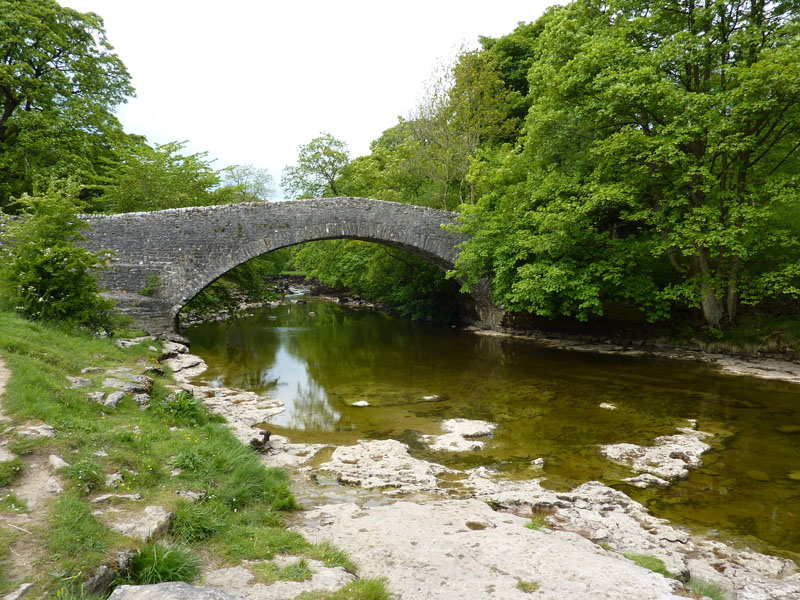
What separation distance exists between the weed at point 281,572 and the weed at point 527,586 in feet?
4.63

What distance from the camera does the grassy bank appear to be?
2.59m

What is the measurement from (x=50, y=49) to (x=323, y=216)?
38.1 ft

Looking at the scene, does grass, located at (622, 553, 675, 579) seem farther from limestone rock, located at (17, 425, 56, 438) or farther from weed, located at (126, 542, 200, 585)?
limestone rock, located at (17, 425, 56, 438)

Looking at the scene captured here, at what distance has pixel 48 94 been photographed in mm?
15727

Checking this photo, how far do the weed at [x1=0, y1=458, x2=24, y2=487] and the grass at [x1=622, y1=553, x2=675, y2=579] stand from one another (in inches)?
189

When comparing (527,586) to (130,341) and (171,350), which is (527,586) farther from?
(171,350)

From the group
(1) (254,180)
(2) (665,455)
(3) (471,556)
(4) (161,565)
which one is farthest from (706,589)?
(1) (254,180)

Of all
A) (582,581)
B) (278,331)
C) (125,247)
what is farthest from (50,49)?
(582,581)

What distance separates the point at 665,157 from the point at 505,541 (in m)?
9.89

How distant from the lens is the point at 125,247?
12719 mm

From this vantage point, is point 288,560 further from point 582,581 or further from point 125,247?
point 125,247

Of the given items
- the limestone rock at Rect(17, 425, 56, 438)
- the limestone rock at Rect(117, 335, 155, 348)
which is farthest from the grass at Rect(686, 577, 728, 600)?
the limestone rock at Rect(117, 335, 155, 348)

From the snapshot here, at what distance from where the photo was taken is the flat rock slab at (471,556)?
291cm

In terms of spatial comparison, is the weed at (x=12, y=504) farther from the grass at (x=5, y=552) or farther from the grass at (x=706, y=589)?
the grass at (x=706, y=589)
